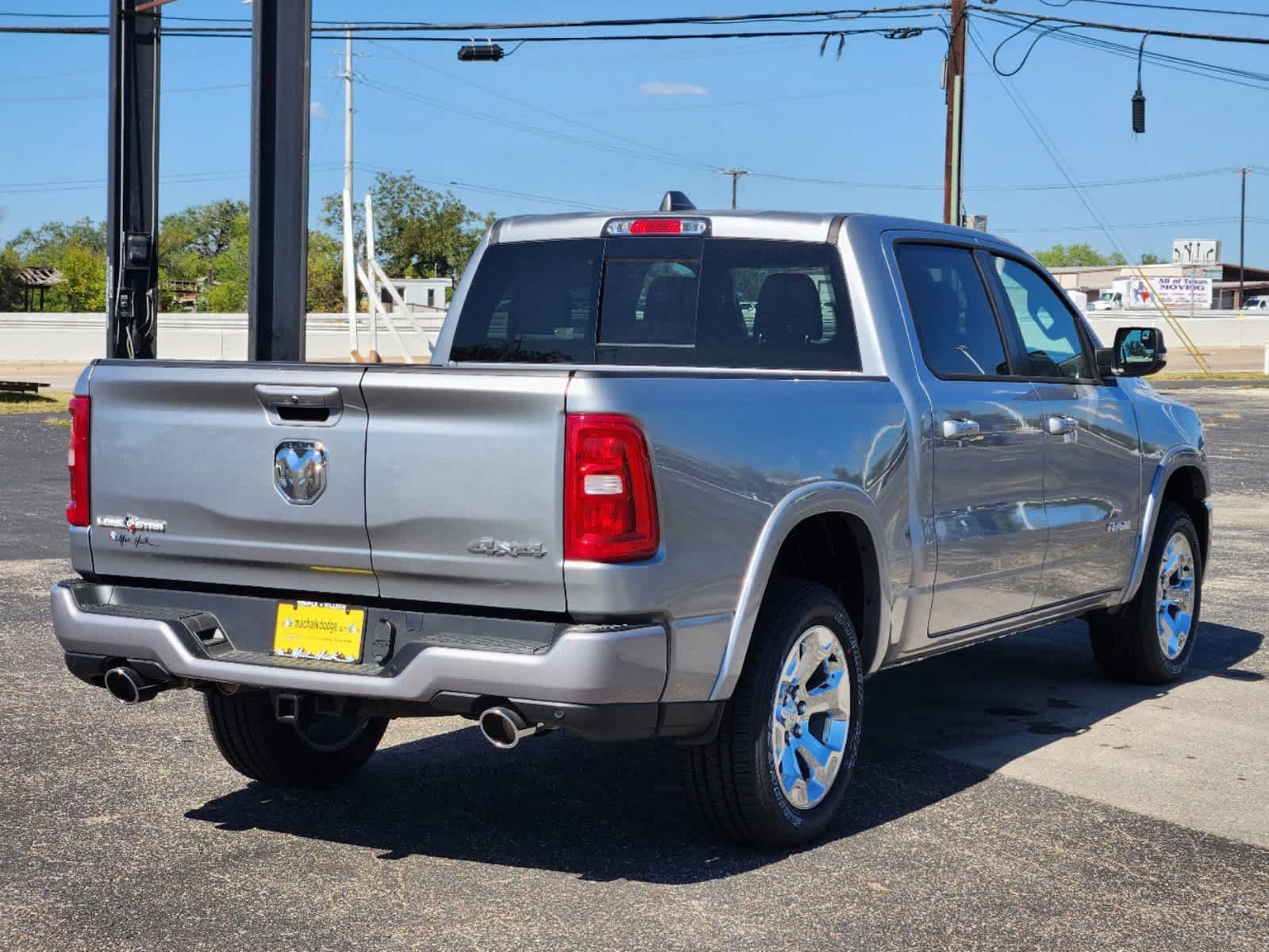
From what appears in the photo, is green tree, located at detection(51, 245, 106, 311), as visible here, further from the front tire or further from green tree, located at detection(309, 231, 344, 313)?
the front tire

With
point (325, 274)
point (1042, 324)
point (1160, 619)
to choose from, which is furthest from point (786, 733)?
point (325, 274)

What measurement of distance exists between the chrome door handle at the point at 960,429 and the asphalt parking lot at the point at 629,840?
1.24 meters

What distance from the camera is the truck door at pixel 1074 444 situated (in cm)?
662

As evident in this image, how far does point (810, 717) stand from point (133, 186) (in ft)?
47.9

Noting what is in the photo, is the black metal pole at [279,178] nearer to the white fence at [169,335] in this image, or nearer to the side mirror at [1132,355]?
the side mirror at [1132,355]

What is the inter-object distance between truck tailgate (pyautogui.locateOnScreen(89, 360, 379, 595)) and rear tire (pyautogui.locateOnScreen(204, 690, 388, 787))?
75 centimetres

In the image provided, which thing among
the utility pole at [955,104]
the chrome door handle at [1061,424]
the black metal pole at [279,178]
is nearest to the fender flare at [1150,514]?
the chrome door handle at [1061,424]

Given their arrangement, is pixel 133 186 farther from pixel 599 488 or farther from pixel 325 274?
pixel 325 274

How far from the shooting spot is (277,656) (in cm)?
472

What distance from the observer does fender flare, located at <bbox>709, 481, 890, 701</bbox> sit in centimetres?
469

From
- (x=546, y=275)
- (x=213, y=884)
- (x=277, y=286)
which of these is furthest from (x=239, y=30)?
(x=213, y=884)

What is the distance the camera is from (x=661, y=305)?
6.19 m

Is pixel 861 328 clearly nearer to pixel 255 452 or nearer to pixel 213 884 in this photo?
pixel 255 452

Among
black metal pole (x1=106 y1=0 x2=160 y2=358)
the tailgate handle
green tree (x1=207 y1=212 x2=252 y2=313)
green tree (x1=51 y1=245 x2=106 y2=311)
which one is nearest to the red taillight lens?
the tailgate handle
